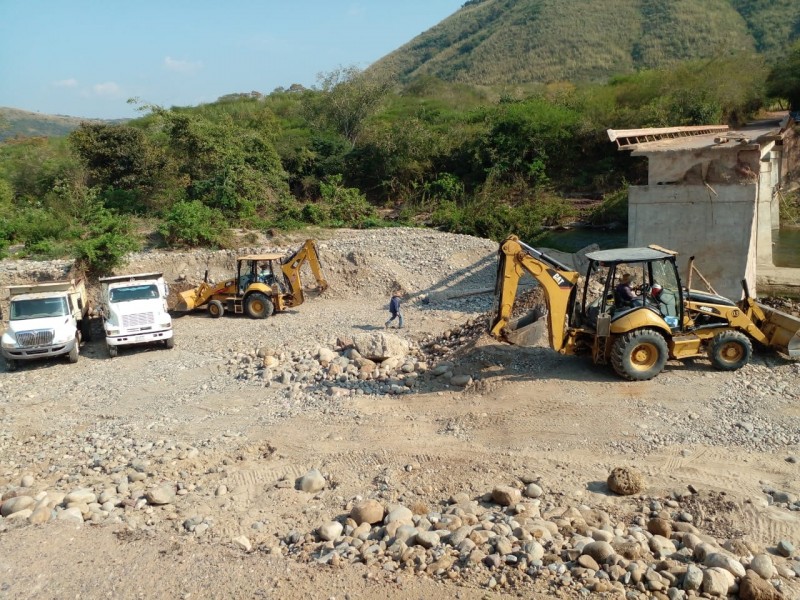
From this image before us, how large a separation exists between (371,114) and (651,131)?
71.5ft

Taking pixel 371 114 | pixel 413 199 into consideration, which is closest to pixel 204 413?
pixel 413 199

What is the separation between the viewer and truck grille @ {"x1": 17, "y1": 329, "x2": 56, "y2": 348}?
13109 millimetres

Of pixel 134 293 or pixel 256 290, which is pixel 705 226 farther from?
pixel 134 293

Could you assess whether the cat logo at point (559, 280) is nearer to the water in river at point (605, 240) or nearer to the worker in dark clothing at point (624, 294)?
the worker in dark clothing at point (624, 294)

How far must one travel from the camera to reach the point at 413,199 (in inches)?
1192

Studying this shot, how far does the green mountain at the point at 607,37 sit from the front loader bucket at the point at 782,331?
56.1m

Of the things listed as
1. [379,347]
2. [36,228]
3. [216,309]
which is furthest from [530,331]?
[36,228]

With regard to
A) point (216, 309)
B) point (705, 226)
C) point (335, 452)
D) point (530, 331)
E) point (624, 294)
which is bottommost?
point (335, 452)

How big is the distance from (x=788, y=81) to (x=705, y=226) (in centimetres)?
2286

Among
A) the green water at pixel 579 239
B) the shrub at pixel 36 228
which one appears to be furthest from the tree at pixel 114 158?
the green water at pixel 579 239

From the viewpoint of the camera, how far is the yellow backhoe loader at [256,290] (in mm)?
16688

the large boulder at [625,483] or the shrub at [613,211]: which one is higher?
the shrub at [613,211]

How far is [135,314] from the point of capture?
45.9ft

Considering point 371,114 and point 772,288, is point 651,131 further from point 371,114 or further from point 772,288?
point 371,114
